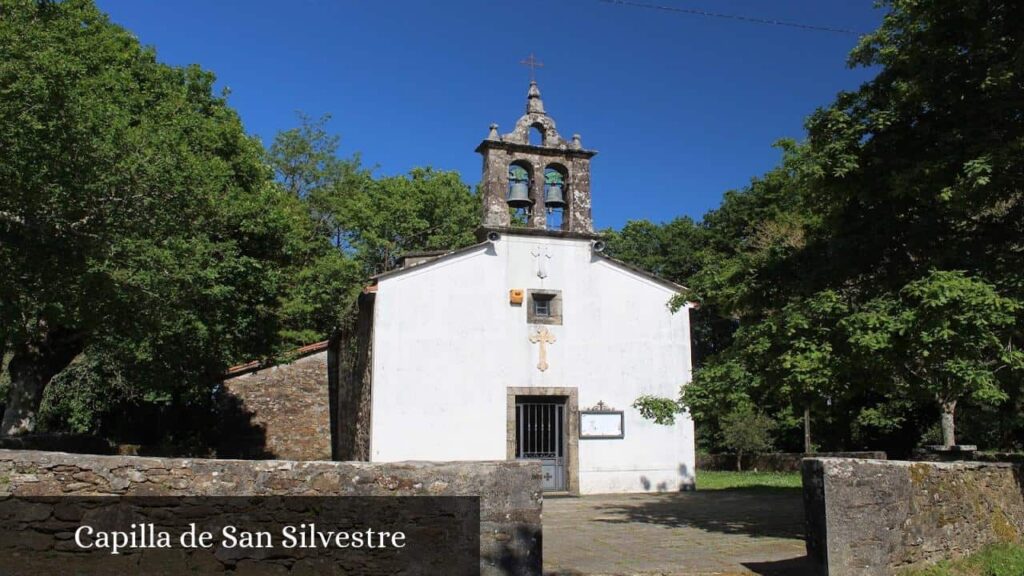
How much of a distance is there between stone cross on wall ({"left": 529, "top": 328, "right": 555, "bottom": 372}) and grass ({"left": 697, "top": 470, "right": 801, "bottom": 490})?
480 centimetres

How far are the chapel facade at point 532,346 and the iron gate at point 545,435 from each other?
0.08 ft

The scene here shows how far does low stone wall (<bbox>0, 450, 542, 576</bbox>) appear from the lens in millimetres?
5574

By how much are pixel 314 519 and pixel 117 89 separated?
11.9m

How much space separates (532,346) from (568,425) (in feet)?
5.96

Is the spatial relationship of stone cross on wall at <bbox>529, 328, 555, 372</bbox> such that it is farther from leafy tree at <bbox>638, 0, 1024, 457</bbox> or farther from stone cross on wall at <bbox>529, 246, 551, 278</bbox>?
leafy tree at <bbox>638, 0, 1024, 457</bbox>

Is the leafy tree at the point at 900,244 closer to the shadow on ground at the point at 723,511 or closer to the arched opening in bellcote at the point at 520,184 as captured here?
the shadow on ground at the point at 723,511

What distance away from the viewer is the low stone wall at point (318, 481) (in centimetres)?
557

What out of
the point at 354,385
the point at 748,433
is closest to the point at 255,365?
the point at 354,385

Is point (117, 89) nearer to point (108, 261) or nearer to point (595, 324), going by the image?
point (108, 261)

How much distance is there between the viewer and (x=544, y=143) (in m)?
16.5

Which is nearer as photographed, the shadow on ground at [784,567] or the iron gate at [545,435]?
the shadow on ground at [784,567]

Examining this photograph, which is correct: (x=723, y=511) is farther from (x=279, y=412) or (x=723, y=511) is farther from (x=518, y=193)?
(x=279, y=412)

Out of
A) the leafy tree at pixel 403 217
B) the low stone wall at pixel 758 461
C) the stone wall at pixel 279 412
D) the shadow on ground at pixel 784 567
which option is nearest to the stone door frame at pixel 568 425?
the stone wall at pixel 279 412

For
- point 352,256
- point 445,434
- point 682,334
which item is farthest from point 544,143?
point 352,256
